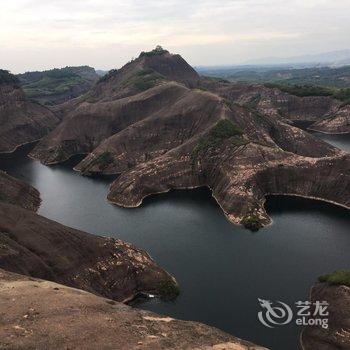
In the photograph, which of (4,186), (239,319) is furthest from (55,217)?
(239,319)

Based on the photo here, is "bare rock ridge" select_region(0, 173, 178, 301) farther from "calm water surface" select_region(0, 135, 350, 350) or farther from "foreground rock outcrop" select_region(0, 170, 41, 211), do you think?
"foreground rock outcrop" select_region(0, 170, 41, 211)

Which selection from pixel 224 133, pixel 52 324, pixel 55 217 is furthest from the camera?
pixel 224 133

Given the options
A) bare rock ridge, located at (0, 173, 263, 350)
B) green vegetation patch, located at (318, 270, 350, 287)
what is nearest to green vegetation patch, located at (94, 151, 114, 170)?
bare rock ridge, located at (0, 173, 263, 350)

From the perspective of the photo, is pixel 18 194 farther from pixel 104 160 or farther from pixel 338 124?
pixel 338 124

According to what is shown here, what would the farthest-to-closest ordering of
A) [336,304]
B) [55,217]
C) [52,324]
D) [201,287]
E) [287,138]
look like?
1. [287,138]
2. [55,217]
3. [201,287]
4. [336,304]
5. [52,324]

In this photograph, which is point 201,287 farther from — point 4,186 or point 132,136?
point 132,136

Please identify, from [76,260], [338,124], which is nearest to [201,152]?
[76,260]

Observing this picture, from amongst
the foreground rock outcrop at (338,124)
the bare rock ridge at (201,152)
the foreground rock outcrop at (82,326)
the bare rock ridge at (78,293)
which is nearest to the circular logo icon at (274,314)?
the bare rock ridge at (78,293)
